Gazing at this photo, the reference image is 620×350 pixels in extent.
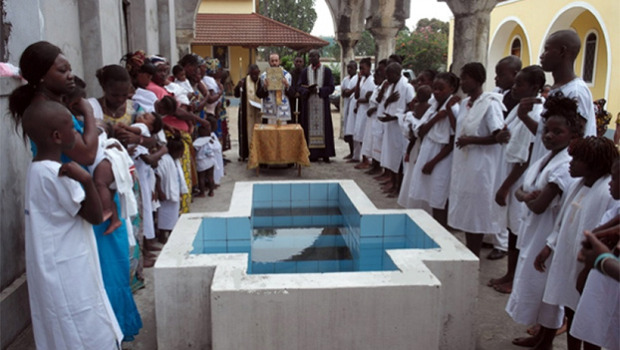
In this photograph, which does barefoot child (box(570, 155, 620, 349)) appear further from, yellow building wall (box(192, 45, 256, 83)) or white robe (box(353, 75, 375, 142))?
yellow building wall (box(192, 45, 256, 83))

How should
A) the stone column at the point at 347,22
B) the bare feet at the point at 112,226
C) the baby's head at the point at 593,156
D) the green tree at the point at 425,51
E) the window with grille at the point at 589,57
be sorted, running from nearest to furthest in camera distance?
the baby's head at the point at 593,156 < the bare feet at the point at 112,226 < the stone column at the point at 347,22 < the window with grille at the point at 589,57 < the green tree at the point at 425,51

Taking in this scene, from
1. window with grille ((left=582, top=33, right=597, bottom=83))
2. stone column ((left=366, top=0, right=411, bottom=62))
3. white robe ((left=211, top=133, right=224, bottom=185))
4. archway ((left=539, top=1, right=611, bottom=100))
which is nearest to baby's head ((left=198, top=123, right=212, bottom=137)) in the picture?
white robe ((left=211, top=133, right=224, bottom=185))

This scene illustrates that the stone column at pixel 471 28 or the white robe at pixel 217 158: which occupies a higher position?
the stone column at pixel 471 28

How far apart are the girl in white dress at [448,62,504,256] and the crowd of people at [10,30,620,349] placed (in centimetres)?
1

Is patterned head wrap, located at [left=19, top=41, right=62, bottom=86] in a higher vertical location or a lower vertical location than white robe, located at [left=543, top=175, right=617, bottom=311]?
higher

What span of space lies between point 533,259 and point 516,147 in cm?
118

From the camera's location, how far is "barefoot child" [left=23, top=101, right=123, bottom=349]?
90.8 inches

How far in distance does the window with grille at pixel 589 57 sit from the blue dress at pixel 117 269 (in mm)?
14787

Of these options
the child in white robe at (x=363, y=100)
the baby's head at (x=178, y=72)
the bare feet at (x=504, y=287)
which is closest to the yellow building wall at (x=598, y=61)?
the child in white robe at (x=363, y=100)

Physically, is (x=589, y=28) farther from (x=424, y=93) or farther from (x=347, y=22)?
(x=424, y=93)

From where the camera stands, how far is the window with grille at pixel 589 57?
14344mm

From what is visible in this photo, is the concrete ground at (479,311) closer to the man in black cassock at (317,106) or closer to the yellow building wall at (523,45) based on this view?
the man in black cassock at (317,106)

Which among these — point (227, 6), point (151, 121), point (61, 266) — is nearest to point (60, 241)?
point (61, 266)

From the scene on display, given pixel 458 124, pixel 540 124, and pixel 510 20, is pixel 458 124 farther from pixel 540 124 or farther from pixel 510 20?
pixel 510 20
